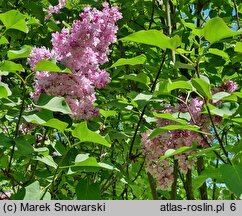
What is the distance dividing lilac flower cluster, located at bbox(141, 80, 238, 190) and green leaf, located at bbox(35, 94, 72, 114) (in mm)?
479

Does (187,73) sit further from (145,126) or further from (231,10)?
(145,126)

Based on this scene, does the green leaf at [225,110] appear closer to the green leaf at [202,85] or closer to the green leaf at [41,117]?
the green leaf at [202,85]

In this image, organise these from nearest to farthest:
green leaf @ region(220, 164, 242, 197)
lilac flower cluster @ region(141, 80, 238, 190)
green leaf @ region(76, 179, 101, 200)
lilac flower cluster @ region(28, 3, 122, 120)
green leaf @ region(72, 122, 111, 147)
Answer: green leaf @ region(220, 164, 242, 197), green leaf @ region(72, 122, 111, 147), green leaf @ region(76, 179, 101, 200), lilac flower cluster @ region(28, 3, 122, 120), lilac flower cluster @ region(141, 80, 238, 190)

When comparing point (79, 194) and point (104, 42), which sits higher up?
point (104, 42)

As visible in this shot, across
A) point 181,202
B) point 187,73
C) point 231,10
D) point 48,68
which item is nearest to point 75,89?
point 48,68

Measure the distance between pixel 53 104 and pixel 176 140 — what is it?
58 cm

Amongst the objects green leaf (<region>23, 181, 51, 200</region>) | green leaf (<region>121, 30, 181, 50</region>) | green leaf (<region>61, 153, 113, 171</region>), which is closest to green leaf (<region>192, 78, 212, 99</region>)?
green leaf (<region>121, 30, 181, 50</region>)

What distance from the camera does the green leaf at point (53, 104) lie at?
5.10 ft

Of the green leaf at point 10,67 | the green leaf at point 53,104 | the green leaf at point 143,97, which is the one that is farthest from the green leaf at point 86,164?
the green leaf at point 10,67

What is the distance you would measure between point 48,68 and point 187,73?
1.61m

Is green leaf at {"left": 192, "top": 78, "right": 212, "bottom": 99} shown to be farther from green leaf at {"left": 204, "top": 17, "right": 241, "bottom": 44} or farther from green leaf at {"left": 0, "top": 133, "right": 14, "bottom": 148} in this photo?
green leaf at {"left": 0, "top": 133, "right": 14, "bottom": 148}

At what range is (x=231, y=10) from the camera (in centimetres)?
293

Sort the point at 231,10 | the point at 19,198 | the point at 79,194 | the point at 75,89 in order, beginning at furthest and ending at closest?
the point at 231,10
the point at 75,89
the point at 79,194
the point at 19,198

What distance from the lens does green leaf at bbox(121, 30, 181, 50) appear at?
4.38 feet
